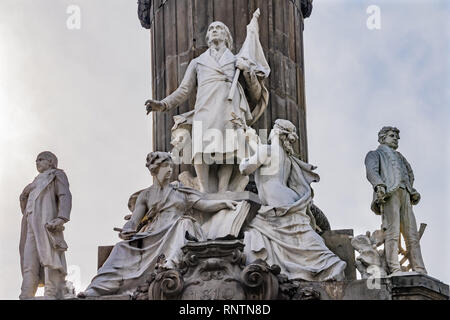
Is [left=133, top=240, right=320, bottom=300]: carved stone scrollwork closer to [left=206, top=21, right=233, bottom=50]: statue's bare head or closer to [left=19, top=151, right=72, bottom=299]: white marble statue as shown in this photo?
[left=19, top=151, right=72, bottom=299]: white marble statue

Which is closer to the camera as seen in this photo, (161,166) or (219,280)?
(219,280)

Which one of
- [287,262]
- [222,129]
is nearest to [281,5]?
[222,129]

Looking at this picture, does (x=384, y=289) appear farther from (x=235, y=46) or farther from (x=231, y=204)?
(x=235, y=46)

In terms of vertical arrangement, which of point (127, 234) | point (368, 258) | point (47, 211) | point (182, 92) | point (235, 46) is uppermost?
point (235, 46)

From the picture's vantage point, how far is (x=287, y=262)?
110 ft

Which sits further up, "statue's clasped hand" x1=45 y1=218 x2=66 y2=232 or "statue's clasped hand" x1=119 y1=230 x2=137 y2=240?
"statue's clasped hand" x1=45 y1=218 x2=66 y2=232

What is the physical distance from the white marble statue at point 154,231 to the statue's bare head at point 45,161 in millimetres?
1956

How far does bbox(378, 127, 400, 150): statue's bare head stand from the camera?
3644 cm

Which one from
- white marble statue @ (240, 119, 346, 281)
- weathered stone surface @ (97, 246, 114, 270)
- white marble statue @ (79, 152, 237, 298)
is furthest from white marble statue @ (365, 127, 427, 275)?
weathered stone surface @ (97, 246, 114, 270)

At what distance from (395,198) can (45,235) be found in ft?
21.0

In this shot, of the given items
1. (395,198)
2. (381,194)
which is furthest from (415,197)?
(381,194)

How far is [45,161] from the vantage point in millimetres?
35375

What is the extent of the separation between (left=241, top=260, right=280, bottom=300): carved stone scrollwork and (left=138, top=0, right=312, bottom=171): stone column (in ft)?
19.8
